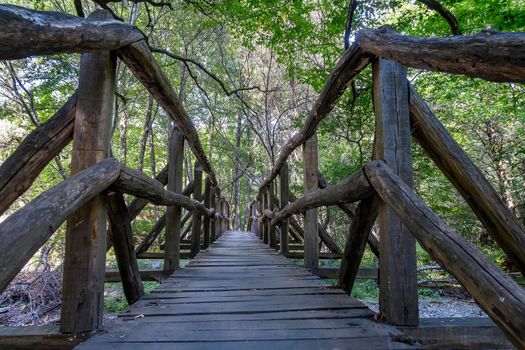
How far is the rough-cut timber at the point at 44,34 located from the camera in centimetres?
83

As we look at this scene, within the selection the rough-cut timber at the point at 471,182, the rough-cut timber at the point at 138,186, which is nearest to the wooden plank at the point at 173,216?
the rough-cut timber at the point at 138,186

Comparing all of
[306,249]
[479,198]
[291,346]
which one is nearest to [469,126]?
[306,249]

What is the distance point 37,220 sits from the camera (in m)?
0.99

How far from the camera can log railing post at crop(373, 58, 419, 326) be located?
1533mm

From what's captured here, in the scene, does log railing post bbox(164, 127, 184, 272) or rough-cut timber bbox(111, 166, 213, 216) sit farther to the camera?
log railing post bbox(164, 127, 184, 272)

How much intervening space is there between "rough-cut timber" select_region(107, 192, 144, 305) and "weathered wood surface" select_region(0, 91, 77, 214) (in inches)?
14.0

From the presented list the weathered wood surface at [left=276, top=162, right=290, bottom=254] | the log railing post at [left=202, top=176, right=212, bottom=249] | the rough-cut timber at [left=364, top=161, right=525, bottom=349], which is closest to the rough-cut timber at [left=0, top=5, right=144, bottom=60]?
the rough-cut timber at [left=364, top=161, right=525, bottom=349]

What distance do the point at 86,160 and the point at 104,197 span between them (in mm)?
190

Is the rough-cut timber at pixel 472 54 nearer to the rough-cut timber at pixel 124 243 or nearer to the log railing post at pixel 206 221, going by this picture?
the rough-cut timber at pixel 124 243

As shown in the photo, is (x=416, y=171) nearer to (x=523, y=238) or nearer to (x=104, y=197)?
(x=523, y=238)

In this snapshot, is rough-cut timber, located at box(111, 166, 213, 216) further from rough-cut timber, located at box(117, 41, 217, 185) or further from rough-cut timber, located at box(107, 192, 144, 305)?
rough-cut timber, located at box(117, 41, 217, 185)

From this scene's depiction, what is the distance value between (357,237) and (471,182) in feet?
2.22

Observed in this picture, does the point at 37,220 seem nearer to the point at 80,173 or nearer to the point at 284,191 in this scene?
the point at 80,173

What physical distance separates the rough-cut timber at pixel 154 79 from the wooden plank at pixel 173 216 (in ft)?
0.77
